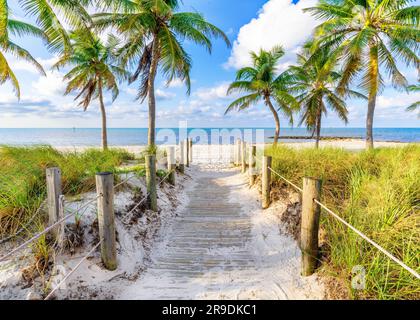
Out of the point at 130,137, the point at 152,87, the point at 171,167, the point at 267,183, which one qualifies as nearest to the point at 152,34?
Answer: the point at 152,87

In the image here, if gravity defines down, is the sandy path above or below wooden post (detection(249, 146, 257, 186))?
below

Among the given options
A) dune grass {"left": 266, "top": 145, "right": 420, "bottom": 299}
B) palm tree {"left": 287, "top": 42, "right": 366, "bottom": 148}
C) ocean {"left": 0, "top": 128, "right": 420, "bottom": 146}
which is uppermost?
palm tree {"left": 287, "top": 42, "right": 366, "bottom": 148}

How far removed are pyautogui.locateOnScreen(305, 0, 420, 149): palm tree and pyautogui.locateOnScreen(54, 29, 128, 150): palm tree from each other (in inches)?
426

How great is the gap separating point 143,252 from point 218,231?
1497mm

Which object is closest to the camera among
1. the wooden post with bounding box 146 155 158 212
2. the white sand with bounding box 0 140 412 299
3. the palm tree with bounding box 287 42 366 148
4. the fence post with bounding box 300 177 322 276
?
the white sand with bounding box 0 140 412 299

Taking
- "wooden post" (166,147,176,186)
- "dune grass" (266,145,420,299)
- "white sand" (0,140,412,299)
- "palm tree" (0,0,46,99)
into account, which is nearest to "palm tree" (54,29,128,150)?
"palm tree" (0,0,46,99)

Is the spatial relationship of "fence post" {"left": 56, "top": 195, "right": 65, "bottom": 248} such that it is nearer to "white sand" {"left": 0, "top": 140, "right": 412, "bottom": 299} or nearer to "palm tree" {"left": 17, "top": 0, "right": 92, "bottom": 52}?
"white sand" {"left": 0, "top": 140, "right": 412, "bottom": 299}

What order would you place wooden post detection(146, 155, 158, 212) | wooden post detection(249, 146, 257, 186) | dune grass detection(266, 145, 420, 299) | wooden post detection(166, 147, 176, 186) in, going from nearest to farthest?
dune grass detection(266, 145, 420, 299)
wooden post detection(146, 155, 158, 212)
wooden post detection(166, 147, 176, 186)
wooden post detection(249, 146, 257, 186)

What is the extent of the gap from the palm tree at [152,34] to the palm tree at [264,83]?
453cm

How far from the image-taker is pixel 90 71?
12.3 m

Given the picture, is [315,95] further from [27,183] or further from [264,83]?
[27,183]

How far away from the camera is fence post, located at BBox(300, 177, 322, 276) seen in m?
2.78
